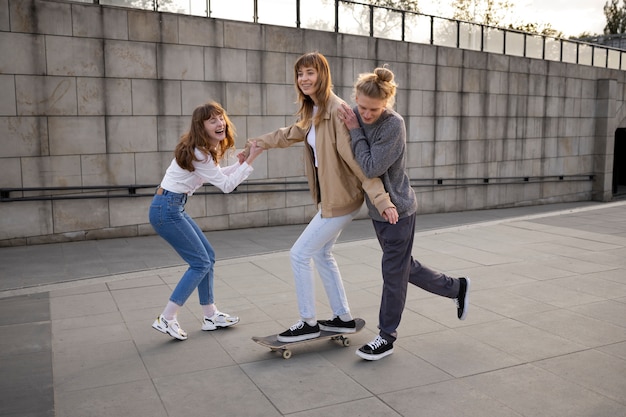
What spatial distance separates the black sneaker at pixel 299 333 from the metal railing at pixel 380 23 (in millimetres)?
6921

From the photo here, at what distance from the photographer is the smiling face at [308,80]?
430 cm

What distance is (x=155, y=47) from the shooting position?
384 inches

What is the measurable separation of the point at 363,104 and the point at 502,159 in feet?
40.9

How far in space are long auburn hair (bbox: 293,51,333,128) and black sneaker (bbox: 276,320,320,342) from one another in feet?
4.84

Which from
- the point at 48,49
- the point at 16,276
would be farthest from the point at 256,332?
the point at 48,49

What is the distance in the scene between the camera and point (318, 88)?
4.34 m

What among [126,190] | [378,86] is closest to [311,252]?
[378,86]

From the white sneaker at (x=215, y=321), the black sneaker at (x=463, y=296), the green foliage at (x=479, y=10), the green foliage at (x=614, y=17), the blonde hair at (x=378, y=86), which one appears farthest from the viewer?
the green foliage at (x=614, y=17)

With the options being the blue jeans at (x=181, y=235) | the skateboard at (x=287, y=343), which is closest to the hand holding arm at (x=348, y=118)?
the blue jeans at (x=181, y=235)

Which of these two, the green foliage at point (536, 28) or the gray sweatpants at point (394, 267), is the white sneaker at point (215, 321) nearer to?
the gray sweatpants at point (394, 267)

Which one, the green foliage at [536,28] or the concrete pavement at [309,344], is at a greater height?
the green foliage at [536,28]

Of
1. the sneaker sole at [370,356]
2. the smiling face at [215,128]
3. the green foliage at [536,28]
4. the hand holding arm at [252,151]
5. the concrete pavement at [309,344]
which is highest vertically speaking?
the green foliage at [536,28]

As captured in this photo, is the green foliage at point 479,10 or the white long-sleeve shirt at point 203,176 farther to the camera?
the green foliage at point 479,10

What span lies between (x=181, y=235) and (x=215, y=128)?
0.87 metres
